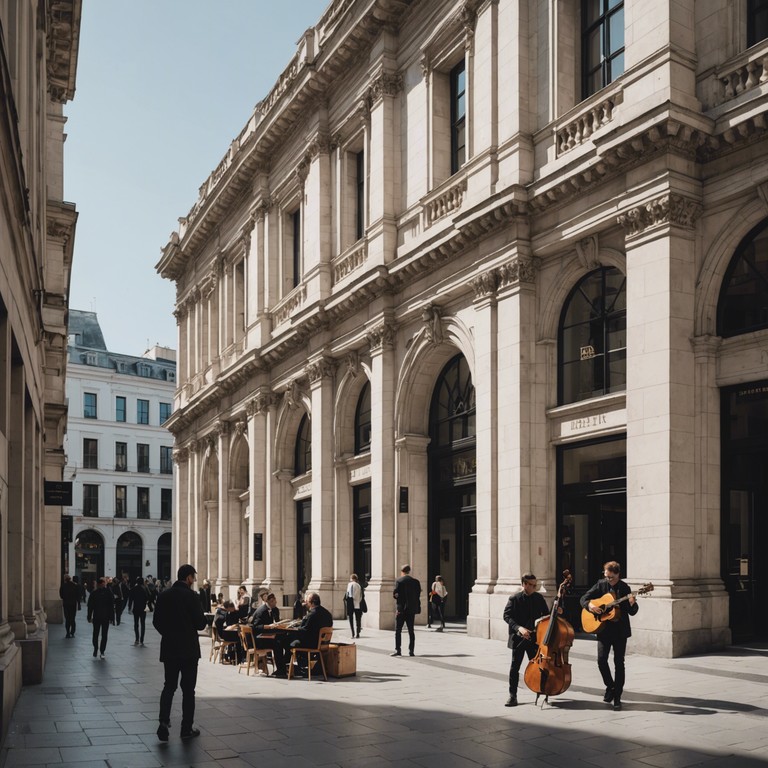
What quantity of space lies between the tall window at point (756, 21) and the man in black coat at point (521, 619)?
11357mm

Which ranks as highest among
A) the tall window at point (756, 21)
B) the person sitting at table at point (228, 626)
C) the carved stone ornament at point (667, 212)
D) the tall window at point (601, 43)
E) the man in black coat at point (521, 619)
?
the tall window at point (601, 43)

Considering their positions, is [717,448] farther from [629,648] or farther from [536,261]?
[536,261]

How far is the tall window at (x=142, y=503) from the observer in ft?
260

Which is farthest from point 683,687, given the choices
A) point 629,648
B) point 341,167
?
point 341,167

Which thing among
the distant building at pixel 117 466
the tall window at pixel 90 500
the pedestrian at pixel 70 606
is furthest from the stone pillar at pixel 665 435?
the tall window at pixel 90 500

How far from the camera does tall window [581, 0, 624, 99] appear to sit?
21.0 metres

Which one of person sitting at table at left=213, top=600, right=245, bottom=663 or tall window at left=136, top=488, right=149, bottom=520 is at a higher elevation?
person sitting at table at left=213, top=600, right=245, bottom=663

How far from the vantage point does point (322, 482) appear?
31859 millimetres

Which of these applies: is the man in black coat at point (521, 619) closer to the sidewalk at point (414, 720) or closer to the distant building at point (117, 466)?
the sidewalk at point (414, 720)

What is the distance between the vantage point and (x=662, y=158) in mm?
18078

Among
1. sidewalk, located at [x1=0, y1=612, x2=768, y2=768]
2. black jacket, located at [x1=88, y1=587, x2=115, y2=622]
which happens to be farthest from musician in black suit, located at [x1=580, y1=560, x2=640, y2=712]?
black jacket, located at [x1=88, y1=587, x2=115, y2=622]

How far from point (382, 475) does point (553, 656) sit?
51.9 feet

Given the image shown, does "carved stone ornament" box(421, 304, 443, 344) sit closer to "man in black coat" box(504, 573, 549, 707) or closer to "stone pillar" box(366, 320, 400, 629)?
"stone pillar" box(366, 320, 400, 629)

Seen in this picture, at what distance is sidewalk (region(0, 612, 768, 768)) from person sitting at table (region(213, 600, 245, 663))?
1154mm
